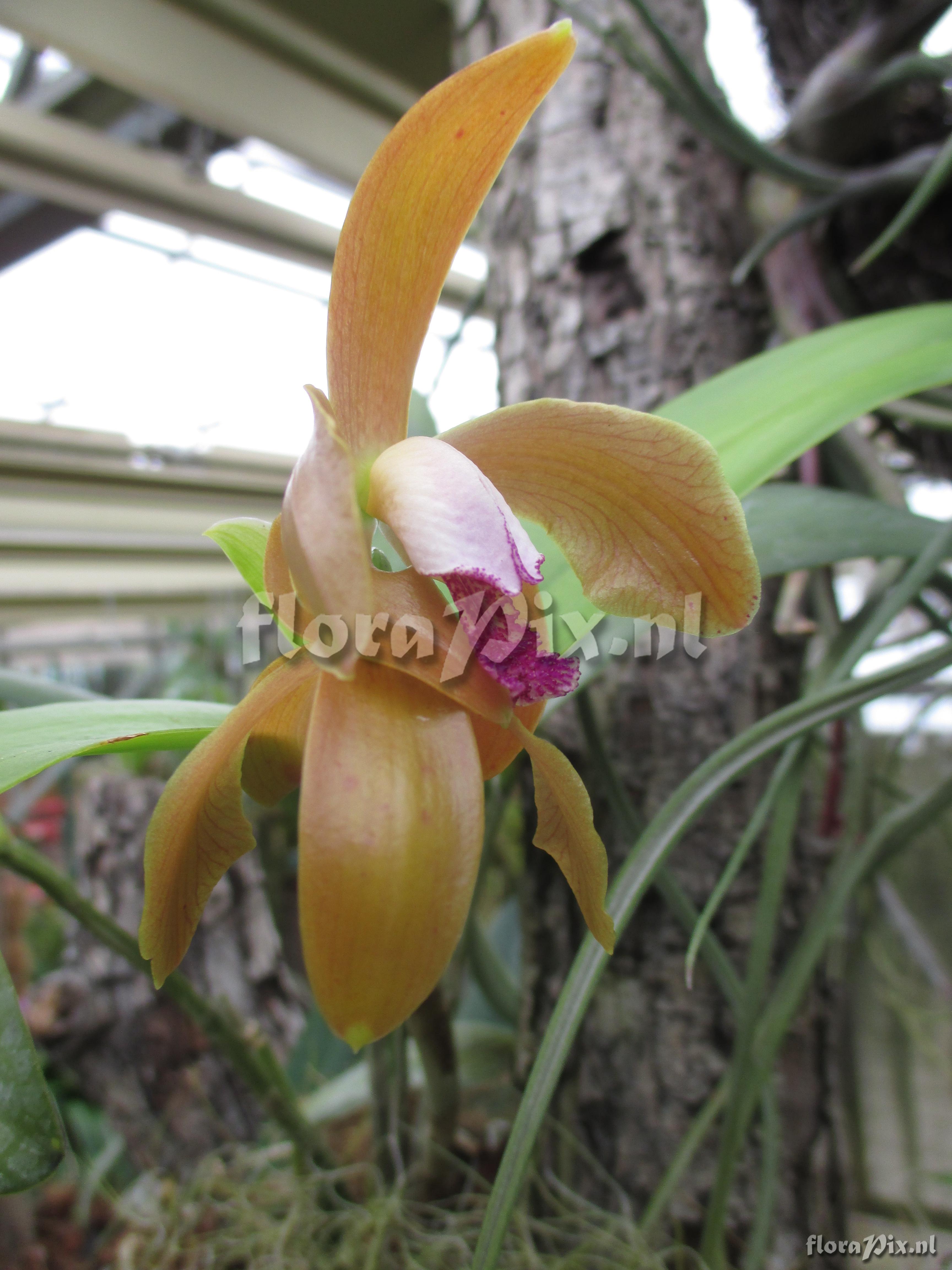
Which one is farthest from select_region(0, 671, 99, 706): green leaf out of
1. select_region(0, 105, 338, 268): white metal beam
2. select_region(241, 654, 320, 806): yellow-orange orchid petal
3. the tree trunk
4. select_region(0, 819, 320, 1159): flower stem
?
select_region(0, 105, 338, 268): white metal beam

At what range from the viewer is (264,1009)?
2.83 ft

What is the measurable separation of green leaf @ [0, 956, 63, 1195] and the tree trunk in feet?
1.09

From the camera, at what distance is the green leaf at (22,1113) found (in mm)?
192

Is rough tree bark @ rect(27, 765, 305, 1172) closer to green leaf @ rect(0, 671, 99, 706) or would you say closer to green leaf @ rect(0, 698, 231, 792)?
green leaf @ rect(0, 671, 99, 706)

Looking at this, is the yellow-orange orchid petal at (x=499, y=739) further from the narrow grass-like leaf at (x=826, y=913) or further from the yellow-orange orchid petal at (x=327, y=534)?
the narrow grass-like leaf at (x=826, y=913)

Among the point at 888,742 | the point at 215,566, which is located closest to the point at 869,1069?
the point at 888,742

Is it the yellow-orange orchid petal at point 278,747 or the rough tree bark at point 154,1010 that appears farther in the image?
the rough tree bark at point 154,1010

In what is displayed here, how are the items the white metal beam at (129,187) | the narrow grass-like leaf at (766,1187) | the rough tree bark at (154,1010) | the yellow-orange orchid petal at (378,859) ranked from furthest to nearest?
the white metal beam at (129,187) → the rough tree bark at (154,1010) → the narrow grass-like leaf at (766,1187) → the yellow-orange orchid petal at (378,859)

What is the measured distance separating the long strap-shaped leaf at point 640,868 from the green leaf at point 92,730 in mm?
157

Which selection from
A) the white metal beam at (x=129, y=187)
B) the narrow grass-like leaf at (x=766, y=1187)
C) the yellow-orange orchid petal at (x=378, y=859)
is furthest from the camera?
the white metal beam at (x=129, y=187)

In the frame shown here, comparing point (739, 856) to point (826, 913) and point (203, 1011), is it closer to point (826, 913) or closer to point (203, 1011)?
point (826, 913)

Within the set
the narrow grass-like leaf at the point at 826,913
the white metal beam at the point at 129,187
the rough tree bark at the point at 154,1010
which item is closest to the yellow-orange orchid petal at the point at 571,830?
the narrow grass-like leaf at the point at 826,913

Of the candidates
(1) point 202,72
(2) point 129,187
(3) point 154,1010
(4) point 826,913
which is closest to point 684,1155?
(4) point 826,913

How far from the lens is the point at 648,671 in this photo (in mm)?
494
